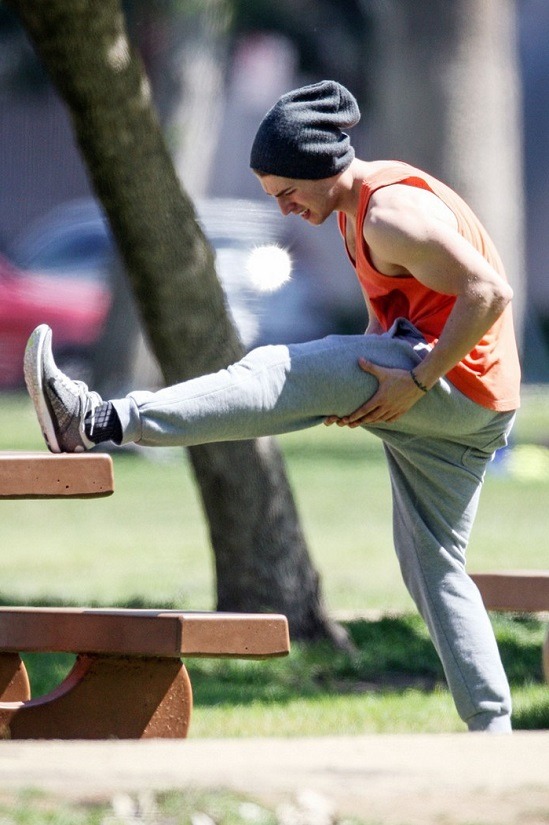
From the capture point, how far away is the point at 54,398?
3.43 m

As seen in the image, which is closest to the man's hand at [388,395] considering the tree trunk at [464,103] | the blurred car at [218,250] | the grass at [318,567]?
the grass at [318,567]

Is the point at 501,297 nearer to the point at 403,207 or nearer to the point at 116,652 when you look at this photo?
the point at 403,207

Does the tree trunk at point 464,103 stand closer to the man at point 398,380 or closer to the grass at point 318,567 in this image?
the grass at point 318,567

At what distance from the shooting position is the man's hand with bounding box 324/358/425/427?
348cm

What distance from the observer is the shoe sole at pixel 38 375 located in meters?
3.40

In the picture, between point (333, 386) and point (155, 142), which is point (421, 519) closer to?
point (333, 386)

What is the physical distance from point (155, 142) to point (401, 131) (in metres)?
9.06

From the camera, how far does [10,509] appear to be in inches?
464

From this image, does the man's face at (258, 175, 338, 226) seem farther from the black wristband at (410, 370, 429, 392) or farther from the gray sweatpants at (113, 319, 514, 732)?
the black wristband at (410, 370, 429, 392)

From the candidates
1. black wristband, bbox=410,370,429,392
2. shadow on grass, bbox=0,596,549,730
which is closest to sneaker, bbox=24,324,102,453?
black wristband, bbox=410,370,429,392

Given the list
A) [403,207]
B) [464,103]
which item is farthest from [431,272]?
[464,103]

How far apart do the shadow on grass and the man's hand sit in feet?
5.25

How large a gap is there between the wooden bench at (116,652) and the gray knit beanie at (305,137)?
0.84 m

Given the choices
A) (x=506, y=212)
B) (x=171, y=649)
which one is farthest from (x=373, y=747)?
(x=506, y=212)
